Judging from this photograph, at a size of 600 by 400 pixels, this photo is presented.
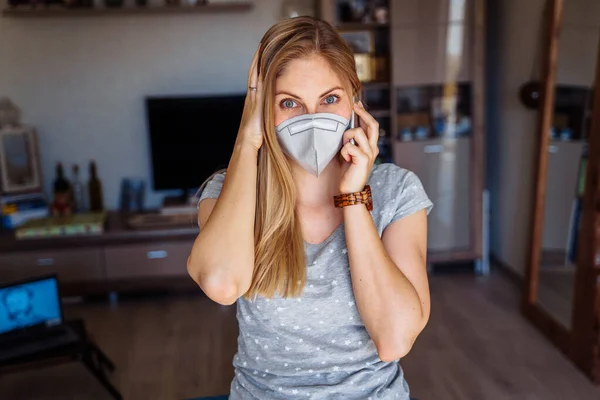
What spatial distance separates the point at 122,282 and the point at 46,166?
910mm

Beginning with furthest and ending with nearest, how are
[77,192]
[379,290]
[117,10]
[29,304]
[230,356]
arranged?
[77,192]
[117,10]
[230,356]
[29,304]
[379,290]

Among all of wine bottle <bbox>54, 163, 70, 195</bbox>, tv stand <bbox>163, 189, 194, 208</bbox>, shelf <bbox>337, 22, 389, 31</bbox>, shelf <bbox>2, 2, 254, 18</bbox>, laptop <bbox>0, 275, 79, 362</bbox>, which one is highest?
shelf <bbox>2, 2, 254, 18</bbox>

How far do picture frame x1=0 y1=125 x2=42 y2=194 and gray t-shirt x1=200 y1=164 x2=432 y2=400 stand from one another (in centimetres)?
302

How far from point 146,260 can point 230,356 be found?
936mm

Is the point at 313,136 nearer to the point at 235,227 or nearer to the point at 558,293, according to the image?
the point at 235,227

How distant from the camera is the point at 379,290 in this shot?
44.0 inches

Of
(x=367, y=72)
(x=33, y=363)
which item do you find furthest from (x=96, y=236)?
(x=367, y=72)

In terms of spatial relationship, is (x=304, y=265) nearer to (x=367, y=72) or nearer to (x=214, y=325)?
(x=214, y=325)

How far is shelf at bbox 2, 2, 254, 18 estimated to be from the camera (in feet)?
12.0

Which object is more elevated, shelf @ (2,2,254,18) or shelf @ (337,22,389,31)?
shelf @ (2,2,254,18)

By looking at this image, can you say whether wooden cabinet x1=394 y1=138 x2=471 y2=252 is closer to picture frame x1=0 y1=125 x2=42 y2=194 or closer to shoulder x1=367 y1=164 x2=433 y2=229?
picture frame x1=0 y1=125 x2=42 y2=194

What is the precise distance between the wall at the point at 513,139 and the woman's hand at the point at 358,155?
98.6 inches

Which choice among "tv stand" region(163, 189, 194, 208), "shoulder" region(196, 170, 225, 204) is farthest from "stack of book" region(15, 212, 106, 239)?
"shoulder" region(196, 170, 225, 204)

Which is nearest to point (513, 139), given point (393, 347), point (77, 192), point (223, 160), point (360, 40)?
point (360, 40)
